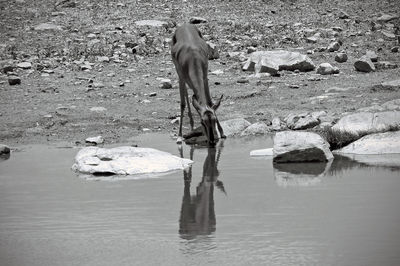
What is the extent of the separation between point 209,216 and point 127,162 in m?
2.29

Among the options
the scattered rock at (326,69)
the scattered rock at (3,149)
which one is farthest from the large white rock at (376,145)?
the scattered rock at (326,69)

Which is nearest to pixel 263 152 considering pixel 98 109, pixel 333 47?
pixel 98 109

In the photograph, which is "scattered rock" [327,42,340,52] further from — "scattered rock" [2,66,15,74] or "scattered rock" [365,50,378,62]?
"scattered rock" [2,66,15,74]

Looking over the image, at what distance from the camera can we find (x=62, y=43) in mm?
18500

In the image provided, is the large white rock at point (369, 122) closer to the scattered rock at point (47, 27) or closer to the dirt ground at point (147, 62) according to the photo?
the dirt ground at point (147, 62)

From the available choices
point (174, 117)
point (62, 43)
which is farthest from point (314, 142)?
point (62, 43)

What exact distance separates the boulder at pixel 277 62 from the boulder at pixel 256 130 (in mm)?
4386

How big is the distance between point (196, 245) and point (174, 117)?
7152 mm

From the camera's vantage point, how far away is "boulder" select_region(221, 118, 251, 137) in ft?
37.0

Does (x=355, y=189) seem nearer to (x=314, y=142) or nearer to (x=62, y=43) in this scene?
(x=314, y=142)

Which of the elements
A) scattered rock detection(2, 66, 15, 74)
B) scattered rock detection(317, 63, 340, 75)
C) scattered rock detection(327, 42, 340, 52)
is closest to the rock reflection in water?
scattered rock detection(317, 63, 340, 75)

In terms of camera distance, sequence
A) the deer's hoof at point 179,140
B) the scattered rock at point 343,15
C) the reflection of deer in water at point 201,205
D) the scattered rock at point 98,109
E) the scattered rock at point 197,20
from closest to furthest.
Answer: the reflection of deer in water at point 201,205 → the deer's hoof at point 179,140 → the scattered rock at point 98,109 → the scattered rock at point 197,20 → the scattered rock at point 343,15

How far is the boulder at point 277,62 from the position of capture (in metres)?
15.6

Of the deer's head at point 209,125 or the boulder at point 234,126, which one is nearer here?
the deer's head at point 209,125
